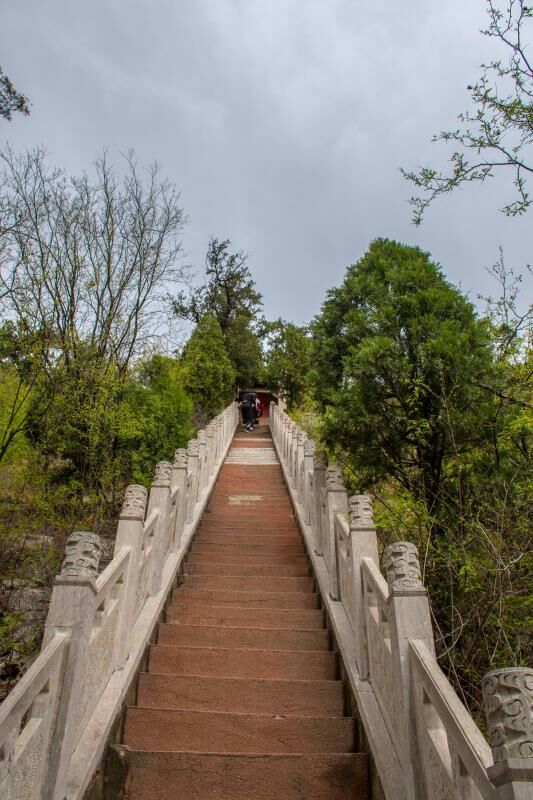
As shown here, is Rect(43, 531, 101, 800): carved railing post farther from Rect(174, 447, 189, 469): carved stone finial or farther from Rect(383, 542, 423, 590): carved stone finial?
Rect(174, 447, 189, 469): carved stone finial

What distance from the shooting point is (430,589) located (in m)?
4.52

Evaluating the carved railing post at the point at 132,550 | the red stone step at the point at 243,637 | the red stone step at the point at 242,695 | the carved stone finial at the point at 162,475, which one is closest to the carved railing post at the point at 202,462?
the carved stone finial at the point at 162,475

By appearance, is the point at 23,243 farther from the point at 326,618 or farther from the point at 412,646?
the point at 412,646

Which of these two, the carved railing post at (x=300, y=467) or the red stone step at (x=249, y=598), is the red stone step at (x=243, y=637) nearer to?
the red stone step at (x=249, y=598)

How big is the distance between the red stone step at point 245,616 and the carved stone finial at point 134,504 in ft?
5.24

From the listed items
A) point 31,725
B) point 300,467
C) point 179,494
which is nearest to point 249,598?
point 179,494

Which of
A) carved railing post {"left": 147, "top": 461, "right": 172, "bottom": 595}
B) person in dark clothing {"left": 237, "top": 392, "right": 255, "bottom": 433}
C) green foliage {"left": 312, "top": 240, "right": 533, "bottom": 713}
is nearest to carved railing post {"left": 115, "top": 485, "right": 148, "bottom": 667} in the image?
carved railing post {"left": 147, "top": 461, "right": 172, "bottom": 595}

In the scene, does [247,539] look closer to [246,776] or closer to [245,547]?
[245,547]

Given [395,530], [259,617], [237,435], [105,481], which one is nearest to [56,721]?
[259,617]

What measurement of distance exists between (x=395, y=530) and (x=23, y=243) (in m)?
6.76

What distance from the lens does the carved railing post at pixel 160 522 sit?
4.78 meters

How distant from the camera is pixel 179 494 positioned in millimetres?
6125

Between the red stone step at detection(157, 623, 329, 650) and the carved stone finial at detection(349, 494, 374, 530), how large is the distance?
1427 millimetres

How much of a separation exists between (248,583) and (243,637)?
1259 mm
